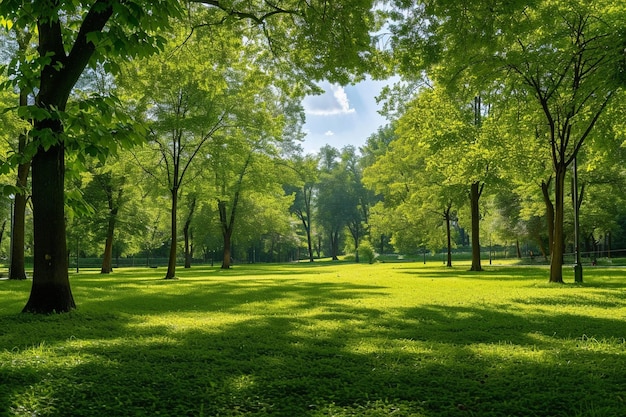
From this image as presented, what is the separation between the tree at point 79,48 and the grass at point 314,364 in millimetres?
1149

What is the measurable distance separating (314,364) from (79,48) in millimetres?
5766

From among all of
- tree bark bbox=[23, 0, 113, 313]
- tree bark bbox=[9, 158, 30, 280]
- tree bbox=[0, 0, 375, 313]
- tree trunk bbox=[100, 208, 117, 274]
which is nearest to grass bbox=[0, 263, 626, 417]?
tree bark bbox=[23, 0, 113, 313]

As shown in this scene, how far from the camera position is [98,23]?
6.80 meters

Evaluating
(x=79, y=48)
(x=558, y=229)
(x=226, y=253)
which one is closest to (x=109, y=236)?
(x=226, y=253)

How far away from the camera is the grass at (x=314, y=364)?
135 inches

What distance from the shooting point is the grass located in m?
3.42

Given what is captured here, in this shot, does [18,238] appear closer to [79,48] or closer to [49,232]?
[49,232]

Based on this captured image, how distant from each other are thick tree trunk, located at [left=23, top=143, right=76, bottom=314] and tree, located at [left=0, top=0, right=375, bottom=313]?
0.04 ft

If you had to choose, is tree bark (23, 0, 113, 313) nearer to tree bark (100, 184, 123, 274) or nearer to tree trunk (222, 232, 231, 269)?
tree bark (100, 184, 123, 274)

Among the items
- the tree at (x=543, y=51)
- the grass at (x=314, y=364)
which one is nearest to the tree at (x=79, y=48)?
the grass at (x=314, y=364)

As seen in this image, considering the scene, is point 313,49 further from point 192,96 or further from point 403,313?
point 192,96

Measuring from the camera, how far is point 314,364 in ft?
15.0

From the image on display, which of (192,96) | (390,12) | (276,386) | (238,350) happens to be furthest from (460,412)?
(192,96)

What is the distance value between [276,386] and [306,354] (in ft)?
3.94
